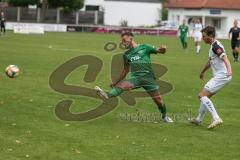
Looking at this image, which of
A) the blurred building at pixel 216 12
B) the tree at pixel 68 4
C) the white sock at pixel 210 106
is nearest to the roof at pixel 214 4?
the blurred building at pixel 216 12

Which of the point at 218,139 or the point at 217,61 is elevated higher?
the point at 217,61

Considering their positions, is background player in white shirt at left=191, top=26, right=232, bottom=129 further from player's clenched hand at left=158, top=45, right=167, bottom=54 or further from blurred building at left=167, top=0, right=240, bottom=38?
blurred building at left=167, top=0, right=240, bottom=38

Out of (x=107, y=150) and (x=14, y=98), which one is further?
(x=14, y=98)

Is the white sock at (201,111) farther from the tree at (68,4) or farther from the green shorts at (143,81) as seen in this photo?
the tree at (68,4)

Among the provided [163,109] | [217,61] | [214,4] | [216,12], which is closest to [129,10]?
[214,4]

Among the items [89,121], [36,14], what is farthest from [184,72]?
[36,14]

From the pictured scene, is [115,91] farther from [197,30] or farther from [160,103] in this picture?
[197,30]

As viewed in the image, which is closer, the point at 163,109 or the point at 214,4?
the point at 163,109

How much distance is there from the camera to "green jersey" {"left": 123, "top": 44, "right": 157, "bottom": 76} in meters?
12.0

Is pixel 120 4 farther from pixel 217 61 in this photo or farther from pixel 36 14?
pixel 217 61

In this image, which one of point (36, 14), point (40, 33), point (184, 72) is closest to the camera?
point (184, 72)

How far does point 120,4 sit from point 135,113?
7919 centimetres

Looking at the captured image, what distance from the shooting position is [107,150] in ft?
31.6

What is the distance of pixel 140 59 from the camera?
474 inches
